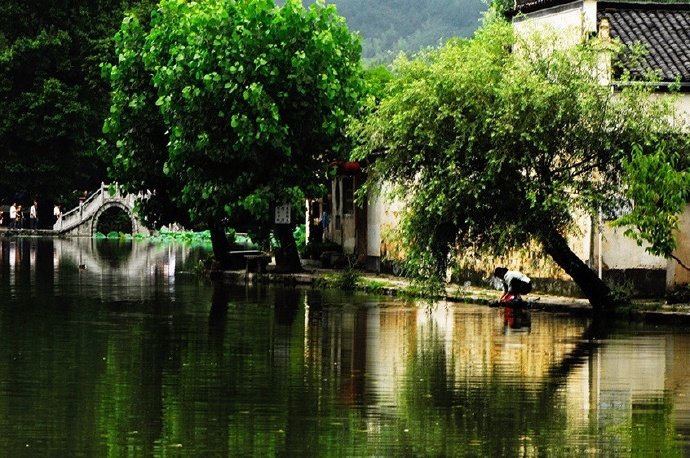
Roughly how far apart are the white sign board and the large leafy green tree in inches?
1735

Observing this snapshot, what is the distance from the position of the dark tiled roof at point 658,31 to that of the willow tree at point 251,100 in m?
9.50

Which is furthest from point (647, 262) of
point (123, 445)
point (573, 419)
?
point (123, 445)

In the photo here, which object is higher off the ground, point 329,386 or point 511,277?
point 511,277

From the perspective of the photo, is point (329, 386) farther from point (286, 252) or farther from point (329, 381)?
point (286, 252)

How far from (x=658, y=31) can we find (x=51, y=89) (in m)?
57.0

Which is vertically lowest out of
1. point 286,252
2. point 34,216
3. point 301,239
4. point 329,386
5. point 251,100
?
point 329,386

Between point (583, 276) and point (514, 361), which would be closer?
point (514, 361)

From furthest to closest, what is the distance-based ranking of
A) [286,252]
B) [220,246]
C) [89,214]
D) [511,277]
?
[89,214] → [220,246] → [286,252] → [511,277]

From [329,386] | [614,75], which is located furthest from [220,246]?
[329,386]

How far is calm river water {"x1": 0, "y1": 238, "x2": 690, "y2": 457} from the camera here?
1630 centimetres

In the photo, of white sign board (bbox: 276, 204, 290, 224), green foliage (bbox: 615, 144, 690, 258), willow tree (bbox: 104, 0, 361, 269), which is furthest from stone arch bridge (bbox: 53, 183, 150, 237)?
green foliage (bbox: 615, 144, 690, 258)

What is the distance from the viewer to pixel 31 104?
308 feet

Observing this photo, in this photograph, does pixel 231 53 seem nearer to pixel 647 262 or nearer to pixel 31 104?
pixel 647 262

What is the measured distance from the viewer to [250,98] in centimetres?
4634
